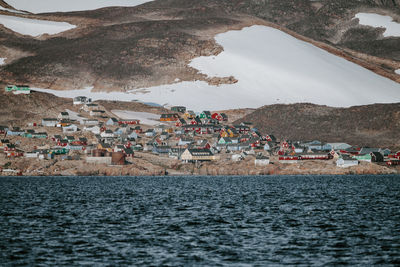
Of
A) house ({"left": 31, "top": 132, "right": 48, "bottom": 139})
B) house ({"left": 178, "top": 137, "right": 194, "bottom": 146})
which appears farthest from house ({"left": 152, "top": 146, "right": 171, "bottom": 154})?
house ({"left": 31, "top": 132, "right": 48, "bottom": 139})

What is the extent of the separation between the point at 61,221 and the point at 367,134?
15076cm

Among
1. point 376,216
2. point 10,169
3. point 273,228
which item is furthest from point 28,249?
point 10,169

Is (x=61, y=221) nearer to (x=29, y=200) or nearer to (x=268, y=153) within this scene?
(x=29, y=200)

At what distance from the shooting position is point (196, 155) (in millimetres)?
173875

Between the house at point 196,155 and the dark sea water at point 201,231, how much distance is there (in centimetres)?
8194

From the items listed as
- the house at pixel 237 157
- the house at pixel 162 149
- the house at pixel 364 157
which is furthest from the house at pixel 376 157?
the house at pixel 162 149

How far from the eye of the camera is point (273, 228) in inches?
2232

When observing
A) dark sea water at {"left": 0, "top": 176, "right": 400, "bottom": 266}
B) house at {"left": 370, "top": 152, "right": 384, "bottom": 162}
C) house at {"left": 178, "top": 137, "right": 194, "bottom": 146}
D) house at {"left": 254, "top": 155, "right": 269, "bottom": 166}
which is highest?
house at {"left": 178, "top": 137, "right": 194, "bottom": 146}

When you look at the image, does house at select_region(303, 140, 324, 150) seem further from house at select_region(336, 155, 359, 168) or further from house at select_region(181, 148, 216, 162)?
house at select_region(181, 148, 216, 162)

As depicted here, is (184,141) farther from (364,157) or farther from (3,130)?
(3,130)

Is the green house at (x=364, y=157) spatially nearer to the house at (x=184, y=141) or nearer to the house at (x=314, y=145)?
the house at (x=314, y=145)

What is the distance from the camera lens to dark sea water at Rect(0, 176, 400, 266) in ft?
142

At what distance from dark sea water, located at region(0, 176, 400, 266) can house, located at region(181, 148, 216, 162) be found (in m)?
81.9

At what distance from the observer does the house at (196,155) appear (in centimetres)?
17288
